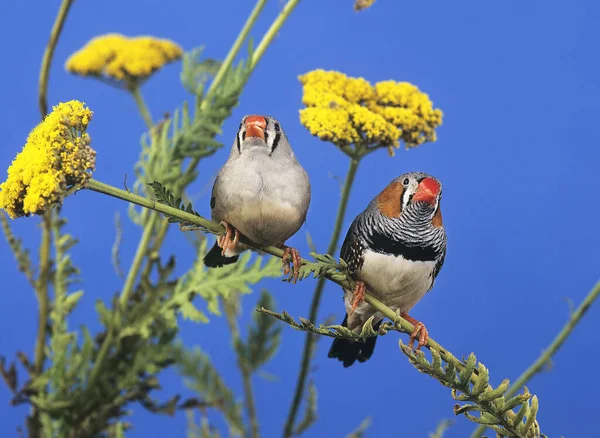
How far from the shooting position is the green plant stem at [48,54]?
232 cm

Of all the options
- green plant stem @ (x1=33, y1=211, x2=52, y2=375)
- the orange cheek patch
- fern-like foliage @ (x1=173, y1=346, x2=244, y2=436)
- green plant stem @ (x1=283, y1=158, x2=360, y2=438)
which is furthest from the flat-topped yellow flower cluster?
fern-like foliage @ (x1=173, y1=346, x2=244, y2=436)

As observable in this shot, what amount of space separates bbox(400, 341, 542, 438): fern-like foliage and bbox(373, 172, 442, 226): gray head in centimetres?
20

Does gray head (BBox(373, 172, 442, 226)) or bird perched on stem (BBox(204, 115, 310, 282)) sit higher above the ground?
bird perched on stem (BBox(204, 115, 310, 282))

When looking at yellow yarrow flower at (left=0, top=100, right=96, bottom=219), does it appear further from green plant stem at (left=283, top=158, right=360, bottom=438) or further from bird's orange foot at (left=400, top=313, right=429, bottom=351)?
green plant stem at (left=283, top=158, right=360, bottom=438)

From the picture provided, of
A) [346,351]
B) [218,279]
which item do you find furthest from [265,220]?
[218,279]

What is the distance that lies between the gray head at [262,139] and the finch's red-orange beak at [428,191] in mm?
258

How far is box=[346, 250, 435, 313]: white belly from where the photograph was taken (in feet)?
4.49

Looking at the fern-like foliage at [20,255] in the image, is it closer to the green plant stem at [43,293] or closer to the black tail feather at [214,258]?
the green plant stem at [43,293]

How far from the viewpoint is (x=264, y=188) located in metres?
1.29

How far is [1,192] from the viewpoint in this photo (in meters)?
1.13

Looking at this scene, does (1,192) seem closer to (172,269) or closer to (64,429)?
(172,269)

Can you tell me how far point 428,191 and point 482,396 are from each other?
0.35 metres

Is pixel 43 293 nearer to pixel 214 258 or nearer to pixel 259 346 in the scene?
pixel 259 346

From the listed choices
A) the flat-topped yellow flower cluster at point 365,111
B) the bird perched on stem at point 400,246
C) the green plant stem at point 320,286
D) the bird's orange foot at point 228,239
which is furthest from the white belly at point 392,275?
the green plant stem at point 320,286
